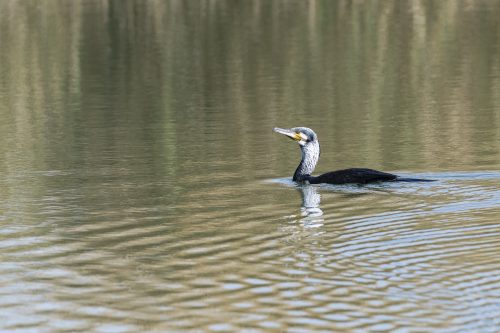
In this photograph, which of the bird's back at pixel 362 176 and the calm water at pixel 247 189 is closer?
the calm water at pixel 247 189

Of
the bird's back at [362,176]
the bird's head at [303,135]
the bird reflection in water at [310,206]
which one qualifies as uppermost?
the bird's head at [303,135]

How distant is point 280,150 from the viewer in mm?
21297

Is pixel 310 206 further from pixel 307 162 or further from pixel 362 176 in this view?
pixel 307 162

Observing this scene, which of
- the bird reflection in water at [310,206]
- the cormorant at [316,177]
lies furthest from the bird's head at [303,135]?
the bird reflection in water at [310,206]

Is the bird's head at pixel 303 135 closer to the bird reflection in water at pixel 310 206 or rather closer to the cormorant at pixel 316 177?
the cormorant at pixel 316 177

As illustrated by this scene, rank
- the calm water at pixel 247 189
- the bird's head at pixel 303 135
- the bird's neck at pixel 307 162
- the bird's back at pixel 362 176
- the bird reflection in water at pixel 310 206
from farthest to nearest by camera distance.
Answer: the bird's head at pixel 303 135 → the bird's neck at pixel 307 162 → the bird's back at pixel 362 176 → the bird reflection in water at pixel 310 206 → the calm water at pixel 247 189

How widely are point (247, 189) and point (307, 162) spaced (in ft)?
5.60

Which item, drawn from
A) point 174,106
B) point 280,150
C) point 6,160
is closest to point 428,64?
point 174,106

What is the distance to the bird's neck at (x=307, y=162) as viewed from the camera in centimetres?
1791

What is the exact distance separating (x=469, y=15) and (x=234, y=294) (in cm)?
3834

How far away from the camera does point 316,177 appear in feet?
58.2

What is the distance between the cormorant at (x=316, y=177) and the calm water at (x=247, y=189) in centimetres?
26

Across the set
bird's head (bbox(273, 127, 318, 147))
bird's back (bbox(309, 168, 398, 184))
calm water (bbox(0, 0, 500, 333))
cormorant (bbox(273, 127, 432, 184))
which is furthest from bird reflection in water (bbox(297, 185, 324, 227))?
bird's head (bbox(273, 127, 318, 147))

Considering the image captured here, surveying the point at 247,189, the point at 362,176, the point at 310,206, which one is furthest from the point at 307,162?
the point at 310,206
